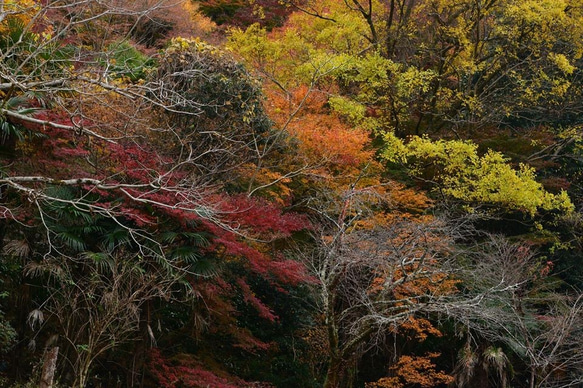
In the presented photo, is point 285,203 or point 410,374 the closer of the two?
point 285,203

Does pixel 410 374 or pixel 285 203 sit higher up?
pixel 285 203

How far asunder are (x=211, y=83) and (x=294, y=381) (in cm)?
728

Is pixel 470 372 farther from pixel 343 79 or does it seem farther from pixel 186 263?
pixel 343 79

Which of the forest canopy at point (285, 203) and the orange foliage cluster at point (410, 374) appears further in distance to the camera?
the orange foliage cluster at point (410, 374)

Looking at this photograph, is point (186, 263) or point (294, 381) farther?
point (294, 381)

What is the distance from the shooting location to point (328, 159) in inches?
579

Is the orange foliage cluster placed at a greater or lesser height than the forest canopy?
lesser

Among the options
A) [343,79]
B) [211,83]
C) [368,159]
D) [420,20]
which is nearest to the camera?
[211,83]

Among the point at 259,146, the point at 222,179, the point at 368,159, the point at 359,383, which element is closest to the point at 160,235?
the point at 222,179

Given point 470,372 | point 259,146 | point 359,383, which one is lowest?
point 359,383

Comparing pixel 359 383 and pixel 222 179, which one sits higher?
pixel 222 179

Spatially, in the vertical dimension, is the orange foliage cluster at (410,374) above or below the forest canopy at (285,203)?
below

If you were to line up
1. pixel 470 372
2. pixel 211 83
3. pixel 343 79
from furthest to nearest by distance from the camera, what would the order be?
1. pixel 343 79
2. pixel 470 372
3. pixel 211 83

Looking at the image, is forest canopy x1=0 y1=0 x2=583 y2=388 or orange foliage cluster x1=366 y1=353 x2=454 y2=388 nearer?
forest canopy x1=0 y1=0 x2=583 y2=388
